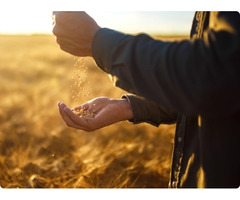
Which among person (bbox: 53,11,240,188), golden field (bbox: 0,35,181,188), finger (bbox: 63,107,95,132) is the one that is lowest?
golden field (bbox: 0,35,181,188)

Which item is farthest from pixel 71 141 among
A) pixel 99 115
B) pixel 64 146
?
pixel 99 115

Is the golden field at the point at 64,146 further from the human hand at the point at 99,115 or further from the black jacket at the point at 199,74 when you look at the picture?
the black jacket at the point at 199,74

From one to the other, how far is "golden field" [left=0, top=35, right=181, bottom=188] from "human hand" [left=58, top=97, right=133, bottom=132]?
21 centimetres

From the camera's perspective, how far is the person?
0.57 m

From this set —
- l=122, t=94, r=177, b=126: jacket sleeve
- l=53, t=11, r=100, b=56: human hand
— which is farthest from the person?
l=122, t=94, r=177, b=126: jacket sleeve

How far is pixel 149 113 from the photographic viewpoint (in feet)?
2.94

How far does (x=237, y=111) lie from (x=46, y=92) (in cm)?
189

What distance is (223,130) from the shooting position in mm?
684

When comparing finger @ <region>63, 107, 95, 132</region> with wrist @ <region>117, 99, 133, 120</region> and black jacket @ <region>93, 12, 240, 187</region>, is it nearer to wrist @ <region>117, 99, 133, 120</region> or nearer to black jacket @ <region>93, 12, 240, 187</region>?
wrist @ <region>117, 99, 133, 120</region>

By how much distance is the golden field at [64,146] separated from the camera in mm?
1339

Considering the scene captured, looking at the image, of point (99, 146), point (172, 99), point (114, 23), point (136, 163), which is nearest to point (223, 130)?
point (172, 99)

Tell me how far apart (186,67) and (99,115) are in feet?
1.30

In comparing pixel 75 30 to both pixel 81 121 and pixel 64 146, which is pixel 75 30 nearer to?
pixel 81 121

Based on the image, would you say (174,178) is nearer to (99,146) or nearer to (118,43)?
(118,43)
